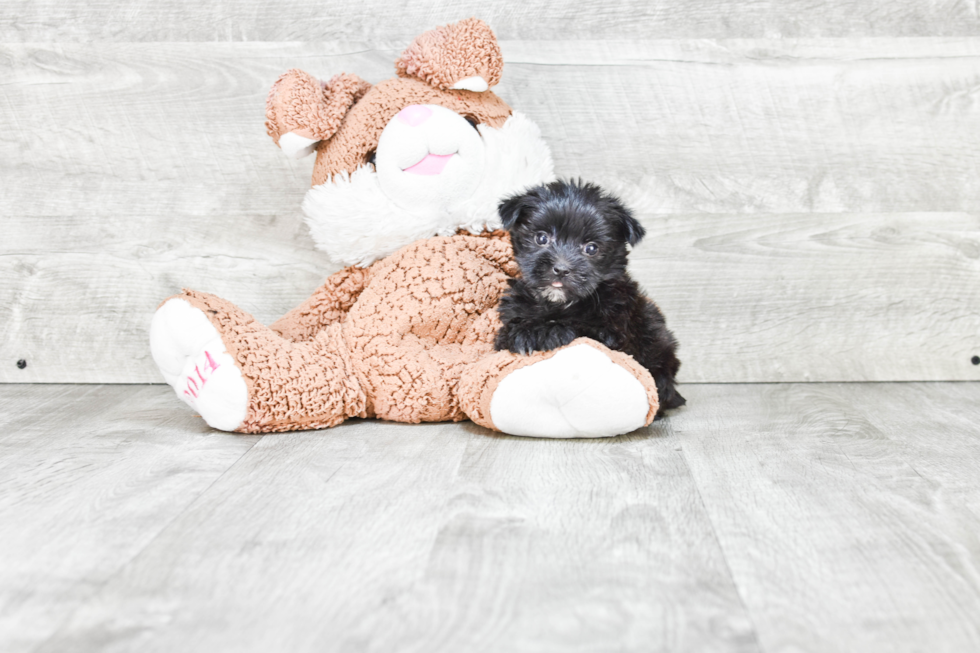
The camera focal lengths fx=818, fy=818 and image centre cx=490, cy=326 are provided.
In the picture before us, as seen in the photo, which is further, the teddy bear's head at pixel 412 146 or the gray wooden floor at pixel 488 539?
the teddy bear's head at pixel 412 146

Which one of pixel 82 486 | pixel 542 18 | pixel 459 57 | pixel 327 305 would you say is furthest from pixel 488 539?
pixel 542 18

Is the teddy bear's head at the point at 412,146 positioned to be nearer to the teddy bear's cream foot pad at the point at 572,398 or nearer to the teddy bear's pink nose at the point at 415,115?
the teddy bear's pink nose at the point at 415,115

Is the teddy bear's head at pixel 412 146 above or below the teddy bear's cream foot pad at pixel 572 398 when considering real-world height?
above

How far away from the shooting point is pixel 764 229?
5.82 ft

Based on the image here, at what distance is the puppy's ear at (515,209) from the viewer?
128cm

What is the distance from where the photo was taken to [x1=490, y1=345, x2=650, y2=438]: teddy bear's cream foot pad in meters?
1.21

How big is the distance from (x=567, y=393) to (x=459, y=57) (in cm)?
63

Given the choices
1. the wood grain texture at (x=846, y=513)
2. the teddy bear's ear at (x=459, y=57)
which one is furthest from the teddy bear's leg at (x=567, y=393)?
the teddy bear's ear at (x=459, y=57)

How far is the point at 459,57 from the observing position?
1.43 m

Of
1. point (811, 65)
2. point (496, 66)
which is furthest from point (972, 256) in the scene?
point (496, 66)

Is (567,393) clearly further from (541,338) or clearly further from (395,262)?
(395,262)

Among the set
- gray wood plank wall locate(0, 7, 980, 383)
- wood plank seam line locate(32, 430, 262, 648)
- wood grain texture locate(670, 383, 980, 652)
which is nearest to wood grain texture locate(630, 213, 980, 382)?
gray wood plank wall locate(0, 7, 980, 383)

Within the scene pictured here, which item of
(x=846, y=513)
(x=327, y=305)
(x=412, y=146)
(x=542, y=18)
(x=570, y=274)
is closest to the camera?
(x=846, y=513)

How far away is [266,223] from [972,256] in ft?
5.06
